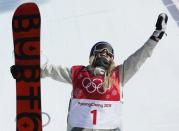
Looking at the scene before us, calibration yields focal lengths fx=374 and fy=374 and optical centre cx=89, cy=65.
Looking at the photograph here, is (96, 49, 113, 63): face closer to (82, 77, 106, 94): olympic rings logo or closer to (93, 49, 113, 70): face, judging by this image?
(93, 49, 113, 70): face

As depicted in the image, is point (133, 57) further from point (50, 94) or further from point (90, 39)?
point (90, 39)

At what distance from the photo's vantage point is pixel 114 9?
884 cm

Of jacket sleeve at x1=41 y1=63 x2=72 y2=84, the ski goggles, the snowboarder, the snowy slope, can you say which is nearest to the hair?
the snowboarder

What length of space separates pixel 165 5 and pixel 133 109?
13.6 ft

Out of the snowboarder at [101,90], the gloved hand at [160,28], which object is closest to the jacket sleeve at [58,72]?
the snowboarder at [101,90]

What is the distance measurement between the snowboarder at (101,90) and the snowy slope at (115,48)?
1.73 feet

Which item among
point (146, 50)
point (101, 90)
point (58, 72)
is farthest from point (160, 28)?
point (58, 72)

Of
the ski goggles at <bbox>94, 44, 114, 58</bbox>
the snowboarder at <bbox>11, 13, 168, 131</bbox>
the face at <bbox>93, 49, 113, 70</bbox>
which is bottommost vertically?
the snowboarder at <bbox>11, 13, 168, 131</bbox>

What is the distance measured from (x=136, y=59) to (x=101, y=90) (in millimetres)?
413

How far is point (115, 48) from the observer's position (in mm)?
6945

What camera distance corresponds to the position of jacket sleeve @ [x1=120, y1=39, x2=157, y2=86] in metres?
3.26

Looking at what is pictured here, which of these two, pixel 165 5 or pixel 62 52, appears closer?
pixel 62 52

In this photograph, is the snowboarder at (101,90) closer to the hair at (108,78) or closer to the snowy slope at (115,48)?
the hair at (108,78)

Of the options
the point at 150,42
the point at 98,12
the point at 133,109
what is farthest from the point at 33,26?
the point at 98,12
